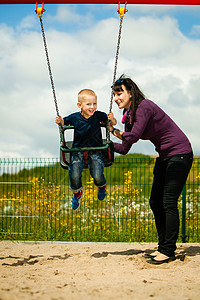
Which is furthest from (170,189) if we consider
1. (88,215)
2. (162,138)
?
(88,215)

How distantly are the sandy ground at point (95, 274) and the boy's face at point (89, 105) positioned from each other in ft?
6.09

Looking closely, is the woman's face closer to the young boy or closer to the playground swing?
the playground swing

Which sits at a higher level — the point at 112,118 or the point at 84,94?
the point at 84,94

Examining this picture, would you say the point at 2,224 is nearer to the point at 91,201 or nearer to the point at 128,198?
the point at 91,201

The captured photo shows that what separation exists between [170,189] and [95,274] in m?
1.29

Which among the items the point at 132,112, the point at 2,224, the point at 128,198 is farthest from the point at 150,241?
the point at 132,112

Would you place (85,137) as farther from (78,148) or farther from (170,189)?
(170,189)

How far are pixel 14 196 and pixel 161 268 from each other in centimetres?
442

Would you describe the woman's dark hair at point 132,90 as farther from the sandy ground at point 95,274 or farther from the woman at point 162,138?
the sandy ground at point 95,274

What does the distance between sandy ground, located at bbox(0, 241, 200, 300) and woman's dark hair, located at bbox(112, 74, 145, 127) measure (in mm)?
1721

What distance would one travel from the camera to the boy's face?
436 cm

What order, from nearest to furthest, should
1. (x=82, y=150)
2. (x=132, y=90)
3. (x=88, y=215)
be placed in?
(x=132, y=90), (x=82, y=150), (x=88, y=215)

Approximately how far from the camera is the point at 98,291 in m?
3.53

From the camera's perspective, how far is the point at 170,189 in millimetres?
4375
